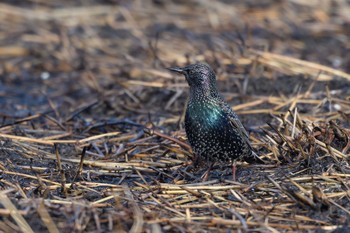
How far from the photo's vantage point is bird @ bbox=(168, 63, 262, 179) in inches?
217

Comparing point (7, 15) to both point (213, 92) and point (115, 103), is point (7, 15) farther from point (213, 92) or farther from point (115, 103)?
point (213, 92)

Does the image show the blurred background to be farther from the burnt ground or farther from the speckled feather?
the speckled feather

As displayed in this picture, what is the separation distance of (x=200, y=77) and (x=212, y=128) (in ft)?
1.47

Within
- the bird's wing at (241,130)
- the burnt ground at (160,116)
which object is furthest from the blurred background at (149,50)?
the bird's wing at (241,130)

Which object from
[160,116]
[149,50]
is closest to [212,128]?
[160,116]

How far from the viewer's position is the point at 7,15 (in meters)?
11.2

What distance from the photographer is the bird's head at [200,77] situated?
18.7 feet

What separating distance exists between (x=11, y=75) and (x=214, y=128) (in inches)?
200

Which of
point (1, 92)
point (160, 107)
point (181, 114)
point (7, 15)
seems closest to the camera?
point (181, 114)

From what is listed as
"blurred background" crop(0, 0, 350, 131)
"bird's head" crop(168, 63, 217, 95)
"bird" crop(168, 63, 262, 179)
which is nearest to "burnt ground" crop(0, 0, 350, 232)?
"blurred background" crop(0, 0, 350, 131)

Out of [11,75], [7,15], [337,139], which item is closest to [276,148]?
[337,139]

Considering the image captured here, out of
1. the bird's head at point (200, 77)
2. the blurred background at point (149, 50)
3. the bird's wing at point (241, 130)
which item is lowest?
the blurred background at point (149, 50)

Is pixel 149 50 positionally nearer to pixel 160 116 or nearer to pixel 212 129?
pixel 160 116

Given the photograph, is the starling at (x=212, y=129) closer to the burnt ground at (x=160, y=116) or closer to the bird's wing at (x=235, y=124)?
the bird's wing at (x=235, y=124)
